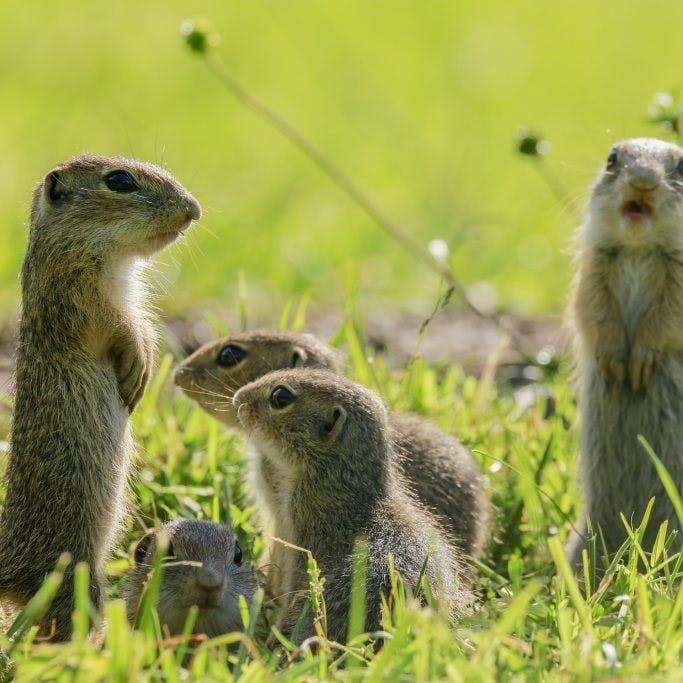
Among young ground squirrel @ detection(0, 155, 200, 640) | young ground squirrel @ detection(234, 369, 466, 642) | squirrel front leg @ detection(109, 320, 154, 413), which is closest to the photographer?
young ground squirrel @ detection(234, 369, 466, 642)

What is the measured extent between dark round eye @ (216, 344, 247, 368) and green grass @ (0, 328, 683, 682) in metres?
0.35

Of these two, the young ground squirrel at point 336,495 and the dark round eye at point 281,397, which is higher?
the dark round eye at point 281,397

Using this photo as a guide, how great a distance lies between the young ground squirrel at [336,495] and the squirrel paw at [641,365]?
1181 mm

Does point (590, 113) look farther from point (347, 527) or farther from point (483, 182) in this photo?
point (347, 527)

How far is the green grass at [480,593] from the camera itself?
153 inches

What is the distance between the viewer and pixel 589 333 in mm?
6355

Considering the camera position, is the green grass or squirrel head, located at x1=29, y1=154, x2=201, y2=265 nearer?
the green grass

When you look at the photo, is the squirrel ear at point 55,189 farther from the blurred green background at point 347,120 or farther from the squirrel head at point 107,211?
the blurred green background at point 347,120

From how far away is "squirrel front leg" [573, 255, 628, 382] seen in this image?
20.5 feet

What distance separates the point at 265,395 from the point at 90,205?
1037 mm

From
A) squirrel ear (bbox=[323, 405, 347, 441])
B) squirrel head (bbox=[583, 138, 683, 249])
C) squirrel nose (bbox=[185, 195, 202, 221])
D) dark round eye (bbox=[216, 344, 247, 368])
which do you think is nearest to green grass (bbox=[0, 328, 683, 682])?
dark round eye (bbox=[216, 344, 247, 368])

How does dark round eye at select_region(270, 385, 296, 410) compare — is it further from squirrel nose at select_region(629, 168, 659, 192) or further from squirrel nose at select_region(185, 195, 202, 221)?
squirrel nose at select_region(629, 168, 659, 192)

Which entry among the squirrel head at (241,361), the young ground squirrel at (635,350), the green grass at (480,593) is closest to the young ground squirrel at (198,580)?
the green grass at (480,593)

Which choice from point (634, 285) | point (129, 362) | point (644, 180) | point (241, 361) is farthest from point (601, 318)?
point (129, 362)
